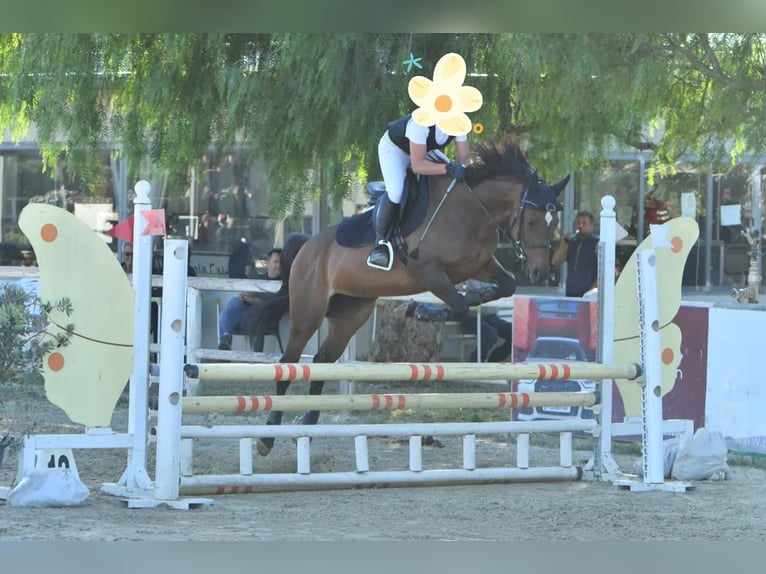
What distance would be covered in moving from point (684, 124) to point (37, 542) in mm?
6212

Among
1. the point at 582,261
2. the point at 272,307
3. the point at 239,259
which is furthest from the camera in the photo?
the point at 239,259

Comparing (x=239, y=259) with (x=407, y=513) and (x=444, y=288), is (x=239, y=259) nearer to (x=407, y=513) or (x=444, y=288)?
(x=444, y=288)

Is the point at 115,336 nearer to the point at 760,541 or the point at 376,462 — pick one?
the point at 376,462

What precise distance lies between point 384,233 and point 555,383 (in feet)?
6.72

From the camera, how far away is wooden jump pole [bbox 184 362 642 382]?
4.91m

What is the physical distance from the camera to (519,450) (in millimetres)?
5648

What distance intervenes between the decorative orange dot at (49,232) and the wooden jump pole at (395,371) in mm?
732

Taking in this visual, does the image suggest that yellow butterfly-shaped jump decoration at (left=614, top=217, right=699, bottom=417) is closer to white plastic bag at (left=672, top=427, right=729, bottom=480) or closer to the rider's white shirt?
white plastic bag at (left=672, top=427, right=729, bottom=480)

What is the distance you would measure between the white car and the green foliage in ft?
10.7

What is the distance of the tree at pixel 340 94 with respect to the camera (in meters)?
7.82

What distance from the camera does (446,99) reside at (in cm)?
535

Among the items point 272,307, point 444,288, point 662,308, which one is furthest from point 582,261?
point 444,288

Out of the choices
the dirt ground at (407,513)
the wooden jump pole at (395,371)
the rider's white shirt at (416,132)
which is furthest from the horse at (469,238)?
the dirt ground at (407,513)

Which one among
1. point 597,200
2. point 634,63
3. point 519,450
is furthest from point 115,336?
point 597,200
